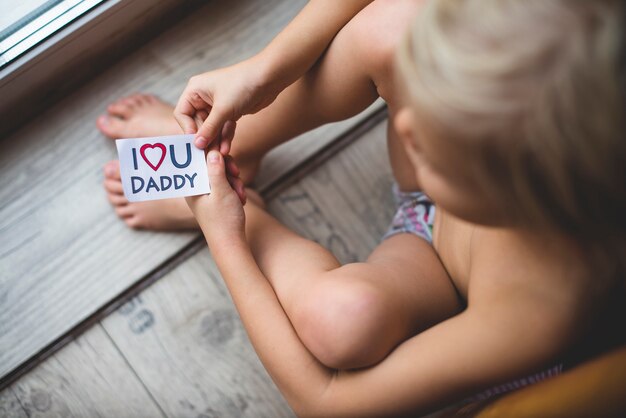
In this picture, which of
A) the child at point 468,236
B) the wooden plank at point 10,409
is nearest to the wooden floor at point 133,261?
the wooden plank at point 10,409

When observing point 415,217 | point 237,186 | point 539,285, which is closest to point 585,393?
point 539,285

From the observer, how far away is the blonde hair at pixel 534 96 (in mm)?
435

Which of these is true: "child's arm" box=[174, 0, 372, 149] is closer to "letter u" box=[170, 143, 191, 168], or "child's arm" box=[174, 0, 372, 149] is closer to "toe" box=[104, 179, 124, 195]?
"letter u" box=[170, 143, 191, 168]

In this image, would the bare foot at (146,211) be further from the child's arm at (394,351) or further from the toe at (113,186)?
the child's arm at (394,351)

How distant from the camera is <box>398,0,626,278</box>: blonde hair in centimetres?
43

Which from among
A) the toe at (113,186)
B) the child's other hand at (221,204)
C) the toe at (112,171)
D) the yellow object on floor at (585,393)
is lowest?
the yellow object on floor at (585,393)

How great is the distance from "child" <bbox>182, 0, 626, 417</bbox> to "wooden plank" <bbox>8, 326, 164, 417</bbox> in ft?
0.95

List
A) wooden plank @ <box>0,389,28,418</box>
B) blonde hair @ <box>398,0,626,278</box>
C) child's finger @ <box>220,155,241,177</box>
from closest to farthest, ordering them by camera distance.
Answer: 1. blonde hair @ <box>398,0,626,278</box>
2. child's finger @ <box>220,155,241,177</box>
3. wooden plank @ <box>0,389,28,418</box>

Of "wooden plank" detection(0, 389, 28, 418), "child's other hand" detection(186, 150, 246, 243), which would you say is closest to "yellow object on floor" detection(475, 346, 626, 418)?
"child's other hand" detection(186, 150, 246, 243)

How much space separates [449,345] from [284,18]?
27.9 inches

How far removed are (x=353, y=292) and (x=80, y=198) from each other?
56 centimetres

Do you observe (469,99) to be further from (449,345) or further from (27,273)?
(27,273)

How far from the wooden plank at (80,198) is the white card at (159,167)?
0.78 ft

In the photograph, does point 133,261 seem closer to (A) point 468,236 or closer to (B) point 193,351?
(B) point 193,351
